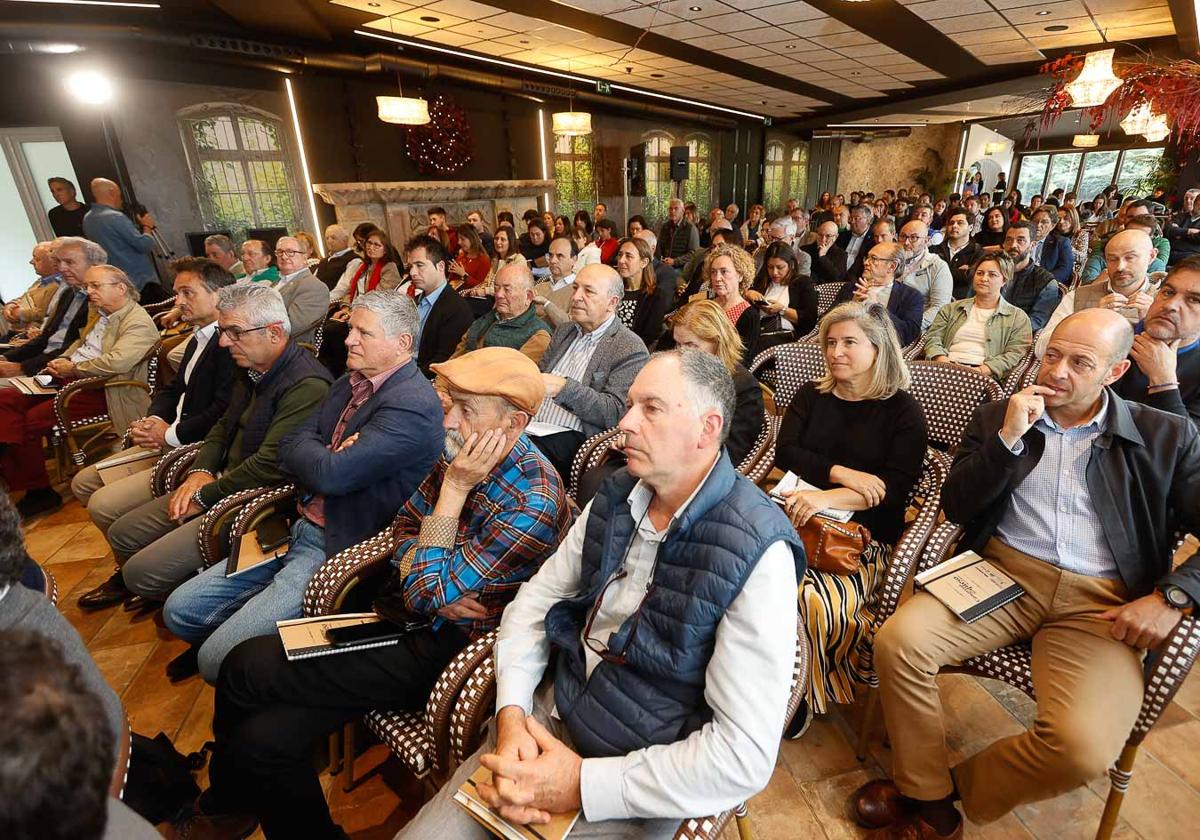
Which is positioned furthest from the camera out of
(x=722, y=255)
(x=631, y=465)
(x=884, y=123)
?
(x=884, y=123)

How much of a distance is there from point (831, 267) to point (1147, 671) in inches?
191

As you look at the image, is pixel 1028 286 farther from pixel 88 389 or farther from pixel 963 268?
pixel 88 389

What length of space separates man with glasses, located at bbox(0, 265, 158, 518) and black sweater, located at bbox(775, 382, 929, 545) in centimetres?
350

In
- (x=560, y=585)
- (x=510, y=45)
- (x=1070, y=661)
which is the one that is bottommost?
(x=1070, y=661)

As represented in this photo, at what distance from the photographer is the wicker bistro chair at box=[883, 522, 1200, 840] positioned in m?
1.32

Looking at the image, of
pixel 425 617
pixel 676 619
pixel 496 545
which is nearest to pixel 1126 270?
pixel 676 619

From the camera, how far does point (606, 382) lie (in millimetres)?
2623

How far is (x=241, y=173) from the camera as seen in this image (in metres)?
7.31

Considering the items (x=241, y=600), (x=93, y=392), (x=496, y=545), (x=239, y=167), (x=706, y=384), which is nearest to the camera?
(x=706, y=384)

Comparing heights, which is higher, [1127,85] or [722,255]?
[1127,85]

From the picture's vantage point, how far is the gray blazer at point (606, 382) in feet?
8.07

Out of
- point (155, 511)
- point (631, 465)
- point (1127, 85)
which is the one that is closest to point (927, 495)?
point (631, 465)

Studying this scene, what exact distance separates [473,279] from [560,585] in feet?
15.7

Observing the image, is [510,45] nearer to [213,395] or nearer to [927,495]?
[213,395]
